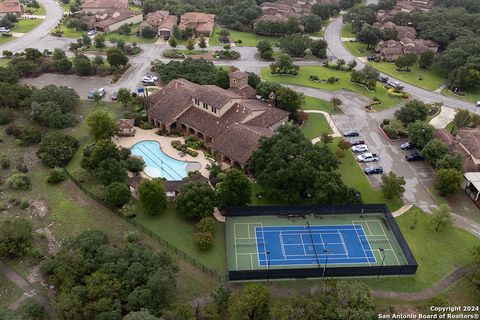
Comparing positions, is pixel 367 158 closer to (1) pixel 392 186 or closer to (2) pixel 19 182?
(1) pixel 392 186

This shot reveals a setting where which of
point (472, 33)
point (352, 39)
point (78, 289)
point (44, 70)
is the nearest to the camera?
point (78, 289)

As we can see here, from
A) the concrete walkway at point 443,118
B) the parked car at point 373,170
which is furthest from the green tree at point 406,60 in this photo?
the parked car at point 373,170

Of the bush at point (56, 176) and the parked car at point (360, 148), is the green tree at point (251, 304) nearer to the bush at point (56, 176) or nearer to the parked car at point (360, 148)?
the bush at point (56, 176)

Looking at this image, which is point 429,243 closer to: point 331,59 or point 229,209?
point 229,209

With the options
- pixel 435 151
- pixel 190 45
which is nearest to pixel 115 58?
pixel 190 45

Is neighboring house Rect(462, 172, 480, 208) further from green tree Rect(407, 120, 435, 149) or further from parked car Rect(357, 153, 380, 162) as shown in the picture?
parked car Rect(357, 153, 380, 162)

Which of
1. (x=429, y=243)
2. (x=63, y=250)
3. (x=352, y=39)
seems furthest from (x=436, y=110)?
(x=63, y=250)
